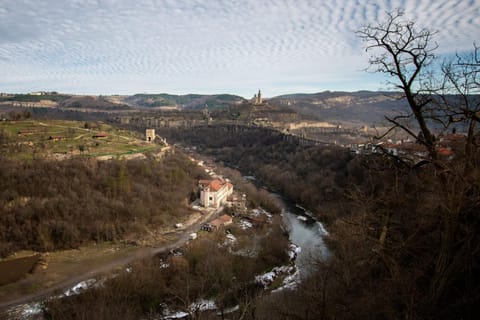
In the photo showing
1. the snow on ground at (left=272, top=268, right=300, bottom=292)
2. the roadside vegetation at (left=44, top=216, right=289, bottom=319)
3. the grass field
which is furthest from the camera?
the grass field

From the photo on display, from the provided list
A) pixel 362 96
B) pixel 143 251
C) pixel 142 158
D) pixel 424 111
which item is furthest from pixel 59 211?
pixel 362 96

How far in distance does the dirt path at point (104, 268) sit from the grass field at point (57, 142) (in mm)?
11840

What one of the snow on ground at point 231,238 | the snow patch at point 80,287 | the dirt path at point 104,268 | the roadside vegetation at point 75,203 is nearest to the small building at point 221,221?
the dirt path at point 104,268

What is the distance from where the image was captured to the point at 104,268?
20.8 m

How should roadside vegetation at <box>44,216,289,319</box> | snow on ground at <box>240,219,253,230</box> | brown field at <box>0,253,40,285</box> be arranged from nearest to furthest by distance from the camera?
roadside vegetation at <box>44,216,289,319</box>
brown field at <box>0,253,40,285</box>
snow on ground at <box>240,219,253,230</box>

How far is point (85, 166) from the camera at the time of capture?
29031 mm

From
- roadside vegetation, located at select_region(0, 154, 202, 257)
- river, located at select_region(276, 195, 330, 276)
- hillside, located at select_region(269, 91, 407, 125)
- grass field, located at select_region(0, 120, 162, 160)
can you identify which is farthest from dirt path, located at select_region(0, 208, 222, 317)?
hillside, located at select_region(269, 91, 407, 125)

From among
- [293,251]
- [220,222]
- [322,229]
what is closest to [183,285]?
[293,251]

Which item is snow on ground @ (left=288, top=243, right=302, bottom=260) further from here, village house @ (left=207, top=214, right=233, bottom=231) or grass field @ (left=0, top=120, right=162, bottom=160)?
grass field @ (left=0, top=120, right=162, bottom=160)

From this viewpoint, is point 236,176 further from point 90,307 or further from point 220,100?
point 220,100

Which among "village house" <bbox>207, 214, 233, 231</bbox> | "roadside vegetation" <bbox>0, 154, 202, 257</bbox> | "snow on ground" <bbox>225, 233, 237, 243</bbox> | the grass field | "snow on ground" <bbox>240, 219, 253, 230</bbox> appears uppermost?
the grass field

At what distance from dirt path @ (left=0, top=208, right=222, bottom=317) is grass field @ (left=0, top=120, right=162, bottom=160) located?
11.8 m

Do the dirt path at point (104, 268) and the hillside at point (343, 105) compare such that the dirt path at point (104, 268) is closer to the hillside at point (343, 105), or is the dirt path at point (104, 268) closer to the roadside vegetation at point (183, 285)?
the roadside vegetation at point (183, 285)

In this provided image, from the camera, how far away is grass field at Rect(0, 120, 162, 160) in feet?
93.6
